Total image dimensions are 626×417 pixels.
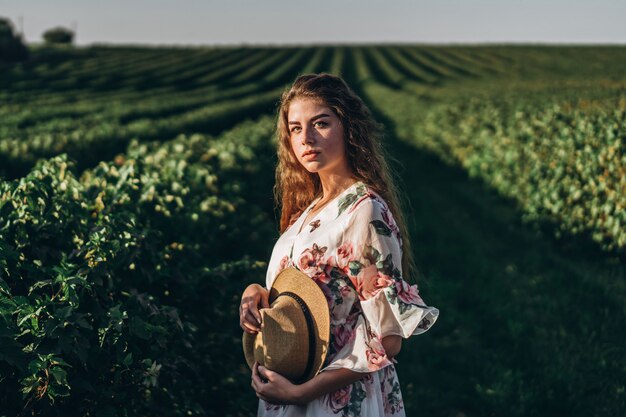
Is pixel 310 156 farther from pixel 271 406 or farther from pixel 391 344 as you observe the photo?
Result: pixel 271 406

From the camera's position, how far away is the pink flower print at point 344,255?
7.38 ft

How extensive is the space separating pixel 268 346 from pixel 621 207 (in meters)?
6.79

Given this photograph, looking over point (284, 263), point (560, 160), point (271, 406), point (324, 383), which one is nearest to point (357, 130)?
point (284, 263)

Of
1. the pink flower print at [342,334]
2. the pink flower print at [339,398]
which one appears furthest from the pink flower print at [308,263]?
the pink flower print at [339,398]

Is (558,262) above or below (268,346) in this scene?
below

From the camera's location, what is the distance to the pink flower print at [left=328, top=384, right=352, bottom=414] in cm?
231

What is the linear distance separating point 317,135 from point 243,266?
299cm

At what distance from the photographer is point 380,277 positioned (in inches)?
87.3

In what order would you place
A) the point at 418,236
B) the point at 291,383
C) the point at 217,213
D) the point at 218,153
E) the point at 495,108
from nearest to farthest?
the point at 291,383 → the point at 217,213 → the point at 218,153 → the point at 418,236 → the point at 495,108

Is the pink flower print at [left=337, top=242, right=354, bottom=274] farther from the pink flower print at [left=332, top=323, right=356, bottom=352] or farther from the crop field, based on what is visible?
the crop field

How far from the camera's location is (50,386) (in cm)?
265

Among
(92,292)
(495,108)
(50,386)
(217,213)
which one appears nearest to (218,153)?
(217,213)

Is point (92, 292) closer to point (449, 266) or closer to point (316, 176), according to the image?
point (316, 176)

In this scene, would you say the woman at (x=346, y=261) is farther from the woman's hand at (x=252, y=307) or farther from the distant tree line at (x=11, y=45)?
the distant tree line at (x=11, y=45)
